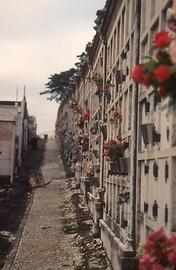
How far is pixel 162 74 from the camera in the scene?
3.22 metres

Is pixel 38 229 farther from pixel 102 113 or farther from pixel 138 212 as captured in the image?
pixel 138 212

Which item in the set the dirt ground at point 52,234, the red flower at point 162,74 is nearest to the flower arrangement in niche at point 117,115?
the dirt ground at point 52,234

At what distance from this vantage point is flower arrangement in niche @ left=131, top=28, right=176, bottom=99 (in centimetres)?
328

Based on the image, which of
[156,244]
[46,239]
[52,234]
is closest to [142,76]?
[156,244]

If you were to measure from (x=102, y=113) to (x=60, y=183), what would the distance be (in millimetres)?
14000

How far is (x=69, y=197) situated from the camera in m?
21.9

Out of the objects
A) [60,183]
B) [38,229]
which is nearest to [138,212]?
[38,229]

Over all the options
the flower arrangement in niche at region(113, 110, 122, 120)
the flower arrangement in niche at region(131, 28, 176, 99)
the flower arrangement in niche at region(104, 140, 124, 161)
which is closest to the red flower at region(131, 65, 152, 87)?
the flower arrangement in niche at region(131, 28, 176, 99)

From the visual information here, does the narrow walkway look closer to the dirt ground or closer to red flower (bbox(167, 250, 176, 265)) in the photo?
the dirt ground

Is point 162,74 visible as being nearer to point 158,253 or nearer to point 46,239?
point 158,253

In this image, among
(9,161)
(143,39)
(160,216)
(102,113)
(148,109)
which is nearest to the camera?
(160,216)

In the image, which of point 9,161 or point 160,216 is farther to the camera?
point 9,161

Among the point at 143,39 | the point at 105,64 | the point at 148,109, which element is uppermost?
the point at 105,64

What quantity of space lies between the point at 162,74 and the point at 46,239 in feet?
35.2
